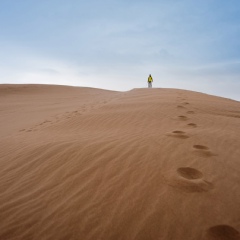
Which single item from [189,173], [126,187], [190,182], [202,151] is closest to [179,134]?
[202,151]

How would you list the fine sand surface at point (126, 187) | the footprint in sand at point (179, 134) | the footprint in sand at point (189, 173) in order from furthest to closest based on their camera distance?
1. the footprint in sand at point (179, 134)
2. the footprint in sand at point (189, 173)
3. the fine sand surface at point (126, 187)

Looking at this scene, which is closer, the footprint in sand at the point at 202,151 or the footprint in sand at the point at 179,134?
the footprint in sand at the point at 202,151

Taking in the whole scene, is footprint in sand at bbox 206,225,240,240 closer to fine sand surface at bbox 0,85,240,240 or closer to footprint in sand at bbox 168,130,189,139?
fine sand surface at bbox 0,85,240,240

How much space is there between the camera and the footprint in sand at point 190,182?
250cm

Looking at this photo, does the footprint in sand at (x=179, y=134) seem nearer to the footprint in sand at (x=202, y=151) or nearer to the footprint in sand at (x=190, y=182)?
the footprint in sand at (x=202, y=151)

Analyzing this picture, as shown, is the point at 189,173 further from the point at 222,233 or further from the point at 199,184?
the point at 222,233

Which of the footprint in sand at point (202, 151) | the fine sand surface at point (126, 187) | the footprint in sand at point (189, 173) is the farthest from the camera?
the footprint in sand at point (202, 151)

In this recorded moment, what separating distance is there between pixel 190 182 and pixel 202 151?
937 millimetres

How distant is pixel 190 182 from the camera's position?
261 cm

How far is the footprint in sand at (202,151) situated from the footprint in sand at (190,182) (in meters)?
0.51

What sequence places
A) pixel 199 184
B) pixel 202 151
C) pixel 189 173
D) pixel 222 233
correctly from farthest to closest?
pixel 202 151 → pixel 189 173 → pixel 199 184 → pixel 222 233

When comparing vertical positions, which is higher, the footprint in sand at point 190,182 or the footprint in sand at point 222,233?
the footprint in sand at point 190,182

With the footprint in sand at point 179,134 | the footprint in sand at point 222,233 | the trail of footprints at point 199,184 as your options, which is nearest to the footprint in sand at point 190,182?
the trail of footprints at point 199,184

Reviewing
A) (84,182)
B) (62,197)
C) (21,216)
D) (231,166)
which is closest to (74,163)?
(84,182)
